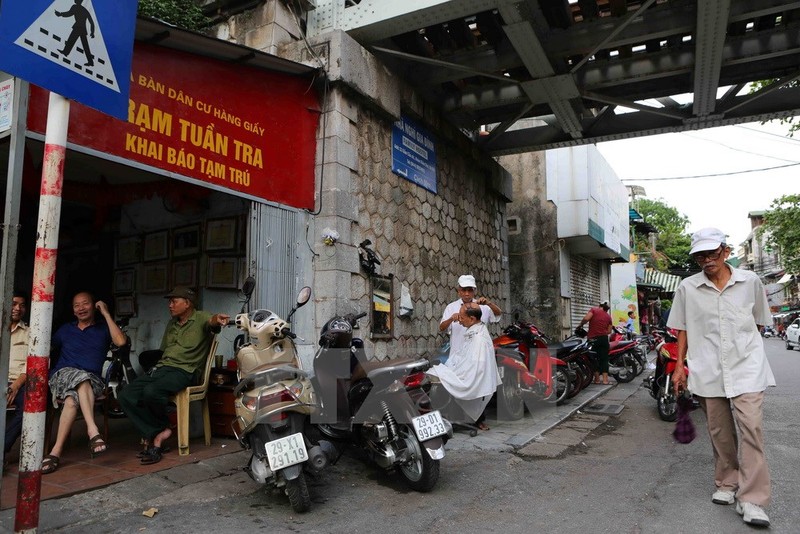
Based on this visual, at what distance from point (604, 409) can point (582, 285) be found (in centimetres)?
862

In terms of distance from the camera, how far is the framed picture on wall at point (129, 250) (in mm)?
7102

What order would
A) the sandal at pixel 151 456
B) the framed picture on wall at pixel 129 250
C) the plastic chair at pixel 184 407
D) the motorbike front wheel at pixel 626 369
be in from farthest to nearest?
the motorbike front wheel at pixel 626 369 < the framed picture on wall at pixel 129 250 < the plastic chair at pixel 184 407 < the sandal at pixel 151 456

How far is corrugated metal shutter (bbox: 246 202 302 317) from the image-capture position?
5480 mm

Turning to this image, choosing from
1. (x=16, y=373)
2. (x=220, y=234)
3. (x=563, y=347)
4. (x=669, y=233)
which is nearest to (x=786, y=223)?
(x=563, y=347)

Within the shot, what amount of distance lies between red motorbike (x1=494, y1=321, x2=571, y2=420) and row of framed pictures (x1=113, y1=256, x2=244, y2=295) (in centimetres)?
345

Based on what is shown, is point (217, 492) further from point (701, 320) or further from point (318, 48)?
point (318, 48)

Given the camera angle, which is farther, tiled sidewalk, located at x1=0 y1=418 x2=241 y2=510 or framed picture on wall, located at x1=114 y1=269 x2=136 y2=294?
framed picture on wall, located at x1=114 y1=269 x2=136 y2=294

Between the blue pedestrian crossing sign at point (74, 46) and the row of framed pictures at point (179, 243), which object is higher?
the blue pedestrian crossing sign at point (74, 46)

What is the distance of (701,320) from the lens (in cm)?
377

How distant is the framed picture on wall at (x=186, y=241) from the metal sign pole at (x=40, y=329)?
363 centimetres

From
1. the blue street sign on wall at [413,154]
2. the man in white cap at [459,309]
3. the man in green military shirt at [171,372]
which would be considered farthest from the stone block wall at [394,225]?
the man in green military shirt at [171,372]

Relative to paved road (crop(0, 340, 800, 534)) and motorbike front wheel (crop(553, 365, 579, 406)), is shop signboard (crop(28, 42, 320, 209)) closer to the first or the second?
paved road (crop(0, 340, 800, 534))

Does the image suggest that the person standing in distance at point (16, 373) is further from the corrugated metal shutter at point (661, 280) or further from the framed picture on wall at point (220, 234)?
the corrugated metal shutter at point (661, 280)

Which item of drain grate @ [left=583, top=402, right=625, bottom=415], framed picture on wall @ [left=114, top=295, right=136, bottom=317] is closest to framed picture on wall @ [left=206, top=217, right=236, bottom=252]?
framed picture on wall @ [left=114, top=295, right=136, bottom=317]
